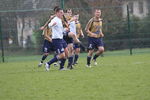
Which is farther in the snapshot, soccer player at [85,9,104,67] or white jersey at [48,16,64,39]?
soccer player at [85,9,104,67]

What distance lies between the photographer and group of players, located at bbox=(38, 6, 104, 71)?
1675cm

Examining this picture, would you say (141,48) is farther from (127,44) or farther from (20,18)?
(20,18)

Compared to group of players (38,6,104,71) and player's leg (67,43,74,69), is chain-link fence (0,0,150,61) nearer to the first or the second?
group of players (38,6,104,71)

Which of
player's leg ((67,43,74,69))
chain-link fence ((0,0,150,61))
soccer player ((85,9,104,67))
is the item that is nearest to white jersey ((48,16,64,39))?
player's leg ((67,43,74,69))

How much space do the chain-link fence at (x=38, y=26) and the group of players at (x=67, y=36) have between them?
678 cm

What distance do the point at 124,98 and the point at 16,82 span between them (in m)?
4.61

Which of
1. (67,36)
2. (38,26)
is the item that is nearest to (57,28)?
(67,36)

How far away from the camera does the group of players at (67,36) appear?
16750 mm

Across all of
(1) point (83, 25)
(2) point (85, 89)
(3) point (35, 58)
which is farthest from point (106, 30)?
(2) point (85, 89)

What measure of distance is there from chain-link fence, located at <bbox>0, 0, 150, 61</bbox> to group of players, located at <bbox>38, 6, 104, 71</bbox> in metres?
6.78

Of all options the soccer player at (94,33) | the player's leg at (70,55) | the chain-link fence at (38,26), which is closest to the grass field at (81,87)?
the player's leg at (70,55)

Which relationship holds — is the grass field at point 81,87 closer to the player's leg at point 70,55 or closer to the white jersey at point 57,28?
the white jersey at point 57,28

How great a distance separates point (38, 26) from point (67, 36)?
1013cm

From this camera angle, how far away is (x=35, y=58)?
1127 inches
